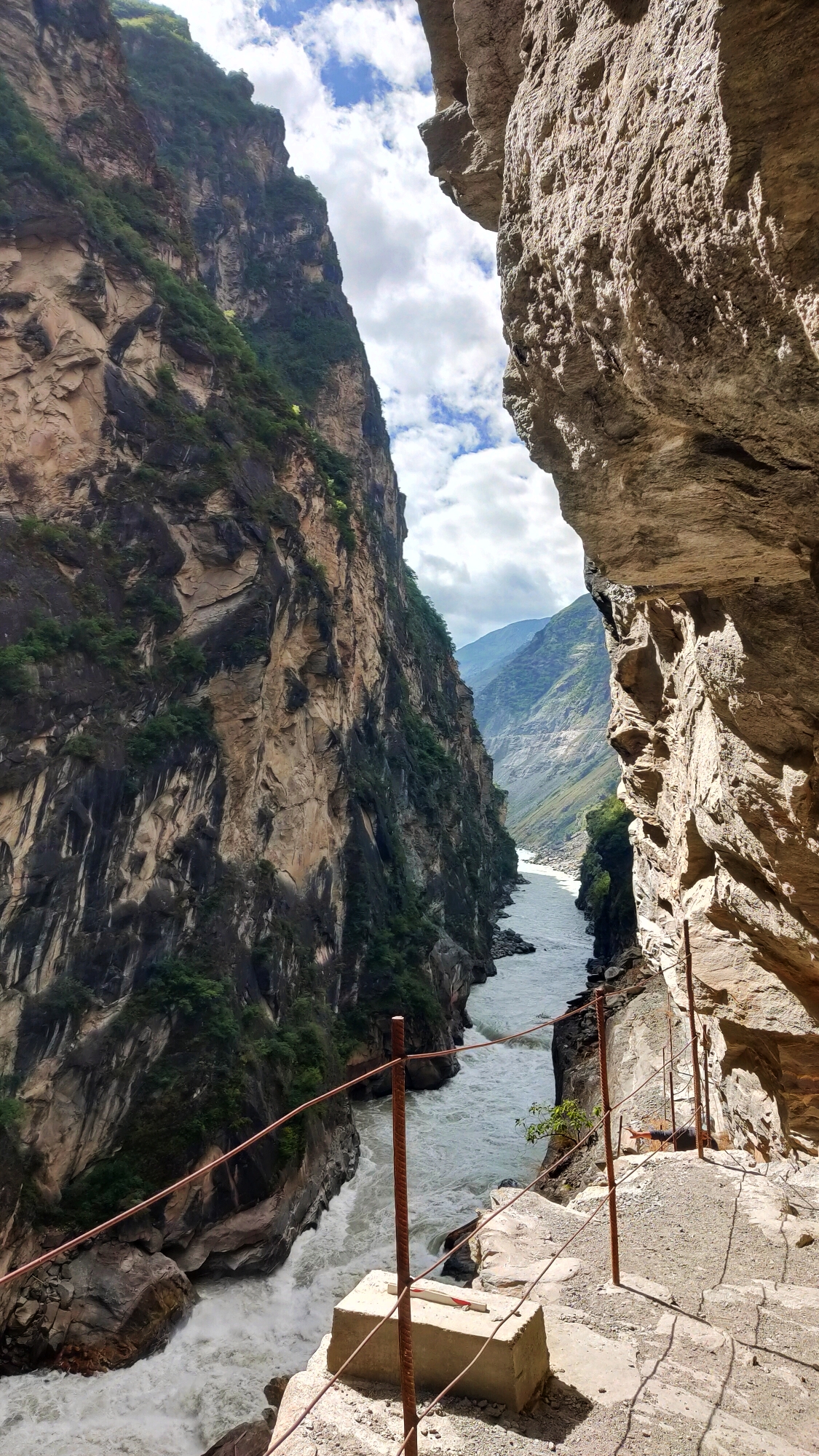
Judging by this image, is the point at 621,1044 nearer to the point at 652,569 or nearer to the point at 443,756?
the point at 652,569

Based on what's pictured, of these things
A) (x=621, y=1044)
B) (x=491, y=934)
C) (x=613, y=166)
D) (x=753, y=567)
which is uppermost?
(x=613, y=166)

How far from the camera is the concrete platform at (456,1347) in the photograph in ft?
13.3

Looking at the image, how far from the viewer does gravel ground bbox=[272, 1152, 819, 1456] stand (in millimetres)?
3947

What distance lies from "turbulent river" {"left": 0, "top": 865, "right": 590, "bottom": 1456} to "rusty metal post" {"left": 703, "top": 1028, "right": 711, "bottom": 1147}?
9.67 metres

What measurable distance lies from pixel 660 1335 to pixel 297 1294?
55.0 feet

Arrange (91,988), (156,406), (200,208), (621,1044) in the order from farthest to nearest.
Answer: (200,208), (156,406), (621,1044), (91,988)

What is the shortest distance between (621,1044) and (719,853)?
45.6 ft

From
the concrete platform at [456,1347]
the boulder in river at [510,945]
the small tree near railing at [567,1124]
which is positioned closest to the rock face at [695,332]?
the concrete platform at [456,1347]

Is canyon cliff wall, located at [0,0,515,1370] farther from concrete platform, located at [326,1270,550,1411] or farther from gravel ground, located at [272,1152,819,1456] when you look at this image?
concrete platform, located at [326,1270,550,1411]

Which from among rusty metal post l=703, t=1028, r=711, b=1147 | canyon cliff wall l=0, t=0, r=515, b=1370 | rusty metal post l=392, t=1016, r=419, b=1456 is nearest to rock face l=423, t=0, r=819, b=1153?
rusty metal post l=703, t=1028, r=711, b=1147

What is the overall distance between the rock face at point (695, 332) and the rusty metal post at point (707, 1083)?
168 centimetres

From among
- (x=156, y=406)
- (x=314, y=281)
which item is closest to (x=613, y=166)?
(x=156, y=406)

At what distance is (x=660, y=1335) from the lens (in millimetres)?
4961

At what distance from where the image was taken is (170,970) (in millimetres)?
20719
